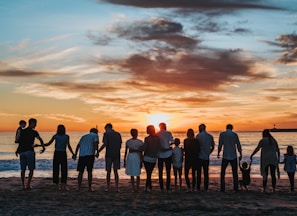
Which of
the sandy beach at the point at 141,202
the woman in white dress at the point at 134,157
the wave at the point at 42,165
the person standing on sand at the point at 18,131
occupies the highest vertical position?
the person standing on sand at the point at 18,131

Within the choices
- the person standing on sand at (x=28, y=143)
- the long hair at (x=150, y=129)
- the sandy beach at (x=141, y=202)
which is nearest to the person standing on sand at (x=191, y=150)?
the sandy beach at (x=141, y=202)

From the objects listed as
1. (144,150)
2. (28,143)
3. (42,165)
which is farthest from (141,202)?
(42,165)

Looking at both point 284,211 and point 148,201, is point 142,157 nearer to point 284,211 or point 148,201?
point 148,201

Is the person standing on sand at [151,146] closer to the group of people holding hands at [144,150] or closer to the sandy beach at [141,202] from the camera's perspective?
the group of people holding hands at [144,150]

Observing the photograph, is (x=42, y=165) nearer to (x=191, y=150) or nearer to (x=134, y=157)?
(x=134, y=157)

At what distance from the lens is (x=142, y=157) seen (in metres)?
13.0

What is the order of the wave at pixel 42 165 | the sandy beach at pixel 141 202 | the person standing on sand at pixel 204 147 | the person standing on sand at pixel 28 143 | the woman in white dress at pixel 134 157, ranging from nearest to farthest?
1. the sandy beach at pixel 141 202
2. the woman in white dress at pixel 134 157
3. the person standing on sand at pixel 28 143
4. the person standing on sand at pixel 204 147
5. the wave at pixel 42 165

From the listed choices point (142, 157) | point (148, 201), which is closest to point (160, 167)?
point (142, 157)

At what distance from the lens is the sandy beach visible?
970 cm

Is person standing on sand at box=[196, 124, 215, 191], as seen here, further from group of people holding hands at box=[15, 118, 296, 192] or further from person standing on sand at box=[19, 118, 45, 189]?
person standing on sand at box=[19, 118, 45, 189]

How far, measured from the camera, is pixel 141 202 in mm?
11039

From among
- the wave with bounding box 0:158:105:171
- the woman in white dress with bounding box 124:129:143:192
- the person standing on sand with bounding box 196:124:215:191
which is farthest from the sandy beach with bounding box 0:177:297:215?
the wave with bounding box 0:158:105:171

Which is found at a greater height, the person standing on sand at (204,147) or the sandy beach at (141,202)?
the person standing on sand at (204,147)

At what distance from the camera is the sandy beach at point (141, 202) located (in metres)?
9.70
